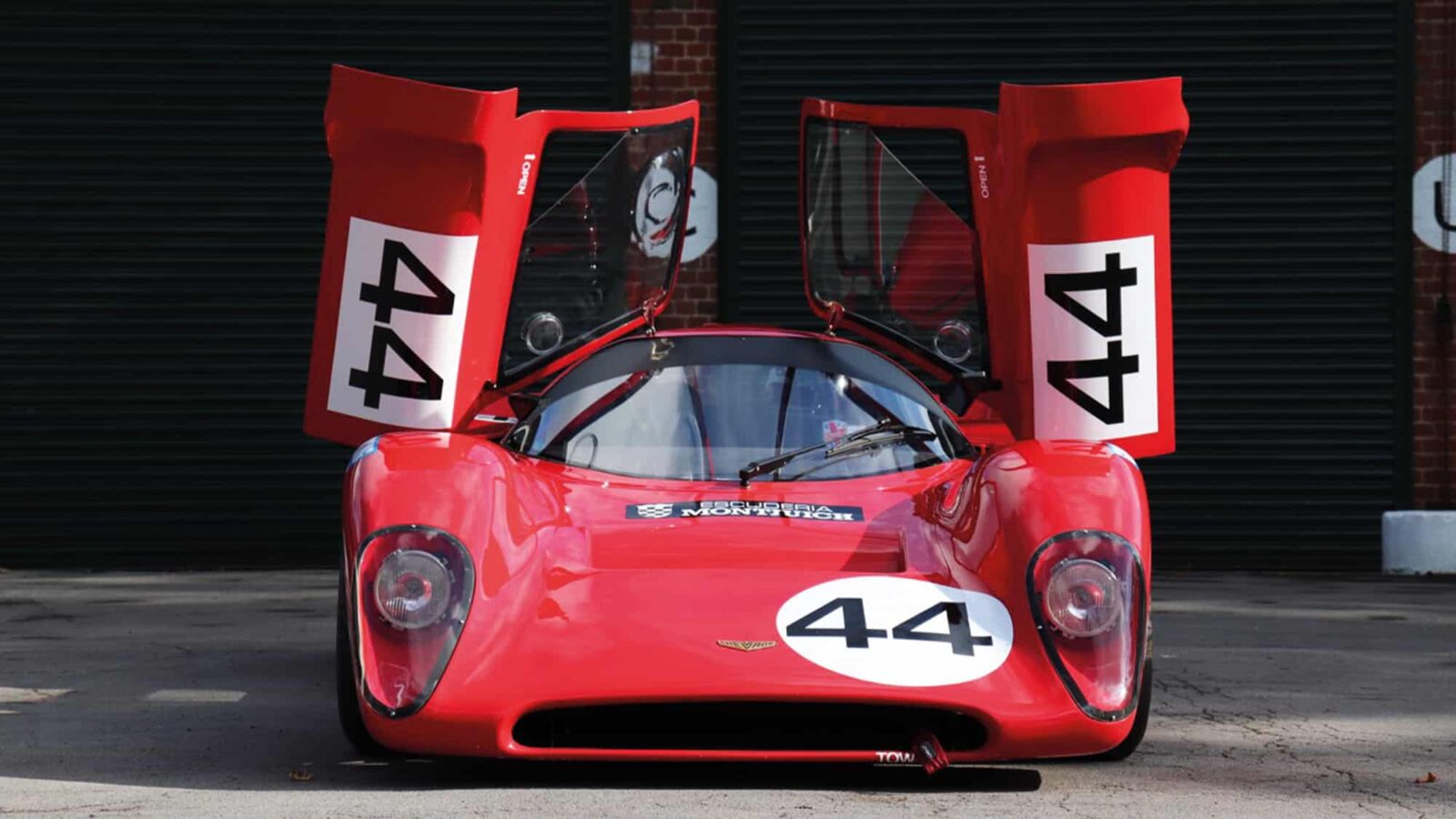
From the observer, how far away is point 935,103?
1120 centimetres

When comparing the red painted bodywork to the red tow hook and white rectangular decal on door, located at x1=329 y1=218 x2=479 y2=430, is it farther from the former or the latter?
white rectangular decal on door, located at x1=329 y1=218 x2=479 y2=430

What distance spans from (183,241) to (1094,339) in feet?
20.9

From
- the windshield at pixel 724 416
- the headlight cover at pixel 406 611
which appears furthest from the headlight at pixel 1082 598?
the headlight cover at pixel 406 611

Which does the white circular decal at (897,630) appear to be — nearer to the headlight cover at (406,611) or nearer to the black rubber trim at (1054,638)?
the black rubber trim at (1054,638)

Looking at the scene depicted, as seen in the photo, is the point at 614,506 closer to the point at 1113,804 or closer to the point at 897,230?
the point at 1113,804

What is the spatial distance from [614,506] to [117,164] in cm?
740

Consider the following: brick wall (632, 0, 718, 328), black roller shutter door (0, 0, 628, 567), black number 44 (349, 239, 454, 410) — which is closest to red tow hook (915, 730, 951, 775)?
black number 44 (349, 239, 454, 410)

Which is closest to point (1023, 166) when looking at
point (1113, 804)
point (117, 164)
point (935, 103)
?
point (1113, 804)

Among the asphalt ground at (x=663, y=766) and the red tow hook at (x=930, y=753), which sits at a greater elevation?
the red tow hook at (x=930, y=753)

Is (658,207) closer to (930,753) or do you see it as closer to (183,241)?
(930,753)

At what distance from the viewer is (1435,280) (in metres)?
11.3

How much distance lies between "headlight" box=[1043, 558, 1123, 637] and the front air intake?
0.31 metres

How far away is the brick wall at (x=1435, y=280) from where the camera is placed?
1130 cm

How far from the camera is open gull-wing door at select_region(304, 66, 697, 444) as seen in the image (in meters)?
6.19
